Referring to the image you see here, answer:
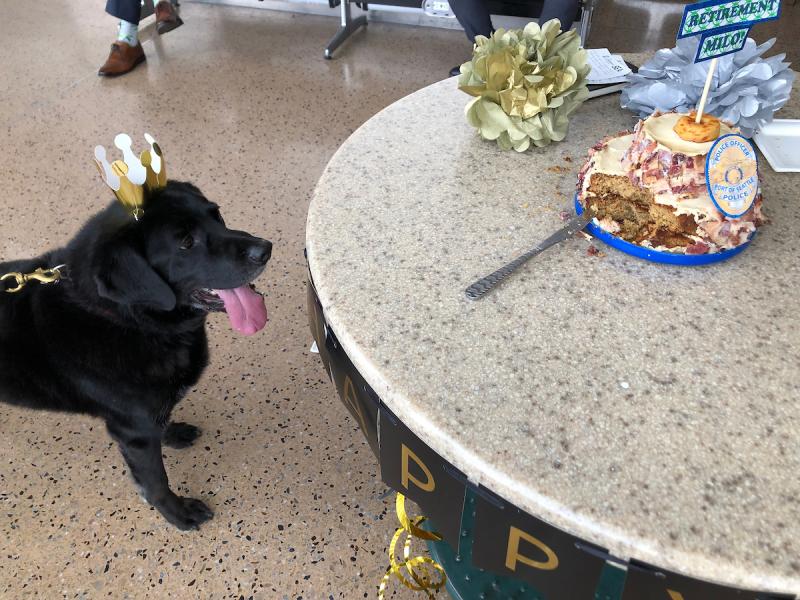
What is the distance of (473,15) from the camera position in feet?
9.25

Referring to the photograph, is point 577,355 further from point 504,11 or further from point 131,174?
point 504,11

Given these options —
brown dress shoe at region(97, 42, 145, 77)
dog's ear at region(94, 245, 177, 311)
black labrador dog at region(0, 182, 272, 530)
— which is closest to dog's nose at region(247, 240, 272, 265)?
black labrador dog at region(0, 182, 272, 530)

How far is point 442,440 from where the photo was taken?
680 millimetres

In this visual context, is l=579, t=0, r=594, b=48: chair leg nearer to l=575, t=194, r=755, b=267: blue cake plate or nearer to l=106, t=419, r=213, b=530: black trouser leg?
l=575, t=194, r=755, b=267: blue cake plate

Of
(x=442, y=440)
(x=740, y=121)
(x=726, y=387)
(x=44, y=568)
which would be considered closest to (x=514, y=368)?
(x=442, y=440)

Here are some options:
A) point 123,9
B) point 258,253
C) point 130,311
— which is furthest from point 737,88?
point 123,9

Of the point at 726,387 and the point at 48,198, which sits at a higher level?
the point at 726,387

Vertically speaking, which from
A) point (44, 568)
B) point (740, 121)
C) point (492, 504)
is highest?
point (740, 121)

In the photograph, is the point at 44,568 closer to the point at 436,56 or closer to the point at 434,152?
the point at 434,152

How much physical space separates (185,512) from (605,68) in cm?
134

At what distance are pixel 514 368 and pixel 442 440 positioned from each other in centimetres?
14

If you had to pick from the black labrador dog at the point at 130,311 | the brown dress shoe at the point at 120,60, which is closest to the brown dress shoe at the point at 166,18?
the brown dress shoe at the point at 120,60

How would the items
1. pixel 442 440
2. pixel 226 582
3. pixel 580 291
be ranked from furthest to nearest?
pixel 226 582 < pixel 580 291 < pixel 442 440

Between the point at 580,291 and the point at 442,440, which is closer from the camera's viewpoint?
the point at 442,440
